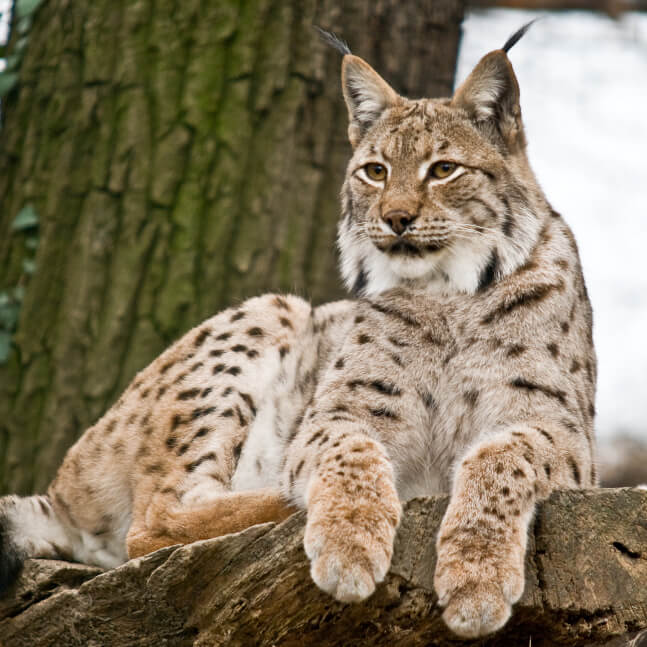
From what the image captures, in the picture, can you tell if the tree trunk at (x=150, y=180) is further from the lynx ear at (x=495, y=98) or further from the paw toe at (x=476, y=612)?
the paw toe at (x=476, y=612)

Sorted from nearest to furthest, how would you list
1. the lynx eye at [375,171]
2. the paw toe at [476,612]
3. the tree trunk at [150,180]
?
the paw toe at [476,612]
the lynx eye at [375,171]
the tree trunk at [150,180]

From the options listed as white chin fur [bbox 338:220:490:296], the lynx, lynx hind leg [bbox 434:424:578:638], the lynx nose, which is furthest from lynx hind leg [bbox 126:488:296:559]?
the lynx nose

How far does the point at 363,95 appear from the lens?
4.81 m

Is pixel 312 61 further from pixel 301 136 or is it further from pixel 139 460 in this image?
pixel 139 460

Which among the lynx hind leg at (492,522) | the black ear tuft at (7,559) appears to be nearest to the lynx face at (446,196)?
the lynx hind leg at (492,522)

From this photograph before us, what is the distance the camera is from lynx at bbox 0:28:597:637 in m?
3.78

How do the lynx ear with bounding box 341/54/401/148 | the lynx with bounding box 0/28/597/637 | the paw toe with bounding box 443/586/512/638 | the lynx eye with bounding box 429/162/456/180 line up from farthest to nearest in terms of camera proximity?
1. the lynx ear with bounding box 341/54/401/148
2. the lynx eye with bounding box 429/162/456/180
3. the lynx with bounding box 0/28/597/637
4. the paw toe with bounding box 443/586/512/638

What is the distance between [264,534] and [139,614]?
1.61ft

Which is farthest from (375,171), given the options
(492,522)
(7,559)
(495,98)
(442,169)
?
(7,559)

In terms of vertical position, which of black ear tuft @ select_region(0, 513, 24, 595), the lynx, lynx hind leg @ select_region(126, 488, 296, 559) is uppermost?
the lynx

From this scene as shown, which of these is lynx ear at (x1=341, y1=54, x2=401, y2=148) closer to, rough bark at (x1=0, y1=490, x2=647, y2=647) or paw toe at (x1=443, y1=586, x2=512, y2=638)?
rough bark at (x1=0, y1=490, x2=647, y2=647)

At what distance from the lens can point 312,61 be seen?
5.98 meters

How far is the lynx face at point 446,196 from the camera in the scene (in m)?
4.17

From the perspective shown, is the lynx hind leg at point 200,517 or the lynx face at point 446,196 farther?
the lynx face at point 446,196
